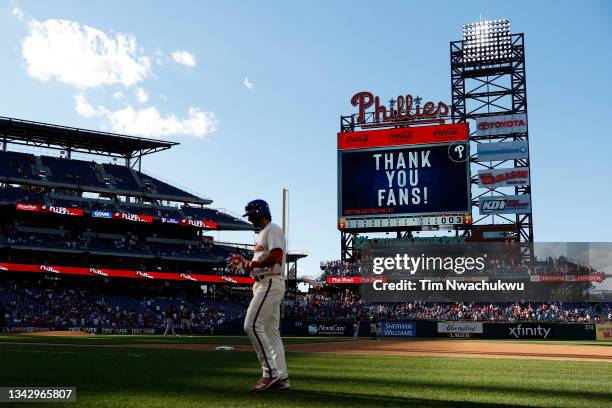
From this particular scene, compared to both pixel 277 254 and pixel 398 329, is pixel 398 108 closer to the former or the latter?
pixel 398 329

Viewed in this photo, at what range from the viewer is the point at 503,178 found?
53.9 meters

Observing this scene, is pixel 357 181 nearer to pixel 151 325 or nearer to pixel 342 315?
pixel 342 315

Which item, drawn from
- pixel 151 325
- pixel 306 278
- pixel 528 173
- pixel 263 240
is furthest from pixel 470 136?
pixel 263 240

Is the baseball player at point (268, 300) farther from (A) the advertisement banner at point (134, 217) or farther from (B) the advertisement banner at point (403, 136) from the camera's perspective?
(A) the advertisement banner at point (134, 217)

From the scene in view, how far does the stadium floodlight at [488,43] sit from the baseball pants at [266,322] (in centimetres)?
5292

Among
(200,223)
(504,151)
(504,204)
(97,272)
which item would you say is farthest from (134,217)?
(504,151)

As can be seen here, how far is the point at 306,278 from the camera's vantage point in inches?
2731

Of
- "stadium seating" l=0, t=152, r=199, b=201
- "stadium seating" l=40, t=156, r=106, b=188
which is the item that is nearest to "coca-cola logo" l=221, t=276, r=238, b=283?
"stadium seating" l=0, t=152, r=199, b=201

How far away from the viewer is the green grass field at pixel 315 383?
653 centimetres

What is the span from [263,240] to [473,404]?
272 centimetres

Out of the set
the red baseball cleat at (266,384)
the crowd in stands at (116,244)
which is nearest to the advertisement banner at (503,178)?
the crowd in stands at (116,244)

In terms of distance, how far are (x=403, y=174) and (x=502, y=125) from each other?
963cm

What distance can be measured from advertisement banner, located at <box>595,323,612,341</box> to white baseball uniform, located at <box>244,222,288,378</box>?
118 ft

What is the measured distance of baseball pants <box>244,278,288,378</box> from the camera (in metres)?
7.45
